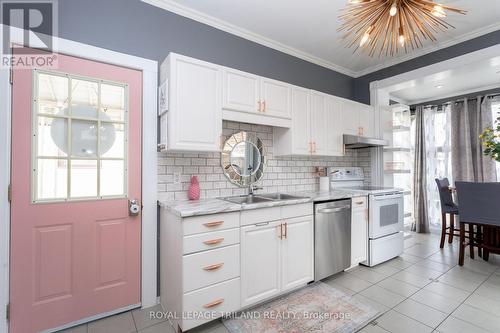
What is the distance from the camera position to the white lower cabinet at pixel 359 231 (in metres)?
2.83

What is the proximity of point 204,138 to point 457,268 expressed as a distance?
3.42m

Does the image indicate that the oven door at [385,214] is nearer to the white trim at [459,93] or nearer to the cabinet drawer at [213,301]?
the cabinet drawer at [213,301]

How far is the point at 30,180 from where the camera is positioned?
1747mm

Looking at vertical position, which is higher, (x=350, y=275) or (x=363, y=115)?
(x=363, y=115)

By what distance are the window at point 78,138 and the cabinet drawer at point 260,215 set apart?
1.08 meters

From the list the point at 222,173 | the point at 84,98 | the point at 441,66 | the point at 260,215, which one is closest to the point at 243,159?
the point at 222,173

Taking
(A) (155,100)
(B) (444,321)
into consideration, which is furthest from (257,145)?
(B) (444,321)

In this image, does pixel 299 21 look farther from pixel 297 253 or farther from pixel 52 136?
pixel 52 136

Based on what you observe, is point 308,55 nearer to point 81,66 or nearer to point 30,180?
point 81,66

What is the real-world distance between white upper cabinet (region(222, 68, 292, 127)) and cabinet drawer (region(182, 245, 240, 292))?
4.01ft

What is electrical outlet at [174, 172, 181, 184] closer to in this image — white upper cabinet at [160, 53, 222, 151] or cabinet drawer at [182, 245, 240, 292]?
white upper cabinet at [160, 53, 222, 151]

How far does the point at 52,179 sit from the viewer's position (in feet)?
5.99

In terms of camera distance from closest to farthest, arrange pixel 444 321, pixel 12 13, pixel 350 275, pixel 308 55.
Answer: pixel 12 13
pixel 444 321
pixel 350 275
pixel 308 55

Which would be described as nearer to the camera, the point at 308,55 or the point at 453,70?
the point at 453,70
